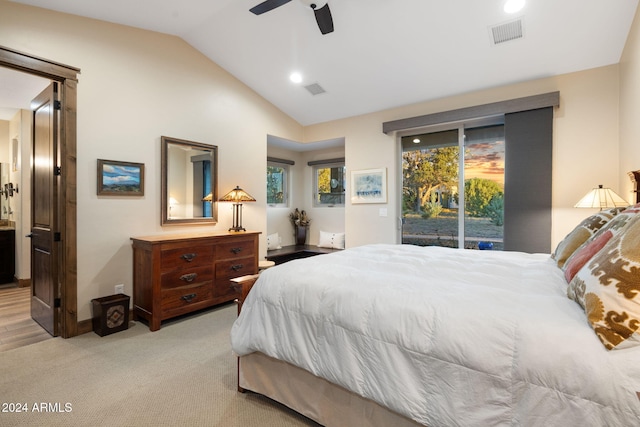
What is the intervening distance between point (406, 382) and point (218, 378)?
1513mm

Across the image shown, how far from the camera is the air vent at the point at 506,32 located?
281 cm

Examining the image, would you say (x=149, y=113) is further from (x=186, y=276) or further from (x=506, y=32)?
(x=506, y=32)

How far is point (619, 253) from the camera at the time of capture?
3.39 ft

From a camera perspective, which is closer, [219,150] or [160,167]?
[160,167]

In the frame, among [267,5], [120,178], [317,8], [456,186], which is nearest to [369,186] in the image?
[456,186]

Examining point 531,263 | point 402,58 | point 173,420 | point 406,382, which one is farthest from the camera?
point 402,58

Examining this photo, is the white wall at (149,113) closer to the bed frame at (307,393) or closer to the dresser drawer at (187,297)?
the dresser drawer at (187,297)

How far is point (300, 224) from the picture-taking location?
595 cm

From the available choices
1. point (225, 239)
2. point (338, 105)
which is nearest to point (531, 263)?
point (225, 239)

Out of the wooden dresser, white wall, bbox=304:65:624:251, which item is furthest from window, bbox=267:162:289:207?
white wall, bbox=304:65:624:251

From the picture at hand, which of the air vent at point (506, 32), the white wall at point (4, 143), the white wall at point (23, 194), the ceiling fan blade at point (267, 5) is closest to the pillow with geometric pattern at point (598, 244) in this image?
the air vent at point (506, 32)

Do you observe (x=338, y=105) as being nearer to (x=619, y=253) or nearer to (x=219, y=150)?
(x=219, y=150)

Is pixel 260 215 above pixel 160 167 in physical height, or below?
below

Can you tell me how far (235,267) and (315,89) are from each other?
2693mm
